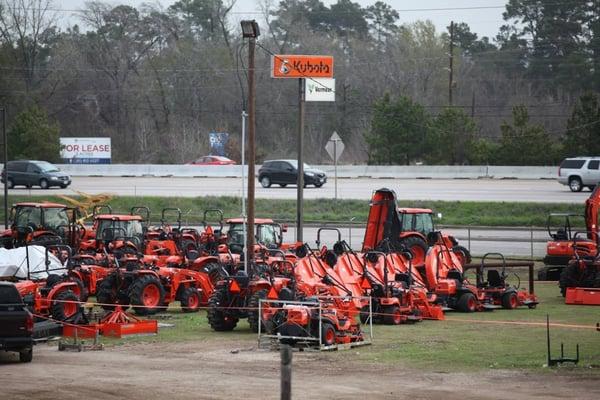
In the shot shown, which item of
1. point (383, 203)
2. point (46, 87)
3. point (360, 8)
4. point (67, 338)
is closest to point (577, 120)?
point (383, 203)

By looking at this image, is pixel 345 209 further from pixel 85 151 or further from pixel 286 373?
pixel 286 373

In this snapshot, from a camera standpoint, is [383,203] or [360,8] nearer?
[383,203]

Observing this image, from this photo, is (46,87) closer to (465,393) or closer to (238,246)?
(238,246)

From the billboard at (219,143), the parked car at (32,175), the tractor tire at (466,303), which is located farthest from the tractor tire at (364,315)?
the billboard at (219,143)

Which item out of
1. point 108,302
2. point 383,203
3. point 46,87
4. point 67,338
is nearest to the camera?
point 67,338

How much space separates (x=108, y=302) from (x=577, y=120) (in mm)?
50962

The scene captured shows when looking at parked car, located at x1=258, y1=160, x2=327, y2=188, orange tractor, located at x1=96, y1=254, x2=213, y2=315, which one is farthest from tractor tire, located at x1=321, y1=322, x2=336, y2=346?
parked car, located at x1=258, y1=160, x2=327, y2=188

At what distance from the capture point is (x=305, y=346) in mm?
20531

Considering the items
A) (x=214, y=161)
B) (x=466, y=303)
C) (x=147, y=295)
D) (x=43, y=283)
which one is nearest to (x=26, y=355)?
(x=43, y=283)

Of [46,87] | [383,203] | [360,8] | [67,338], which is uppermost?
[360,8]

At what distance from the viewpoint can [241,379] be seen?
56.5ft

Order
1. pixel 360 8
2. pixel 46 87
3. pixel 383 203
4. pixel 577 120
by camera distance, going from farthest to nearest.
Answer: pixel 360 8 → pixel 46 87 → pixel 577 120 → pixel 383 203

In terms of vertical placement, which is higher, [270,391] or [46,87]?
[46,87]

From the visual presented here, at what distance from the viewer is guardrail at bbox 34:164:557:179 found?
70375mm
